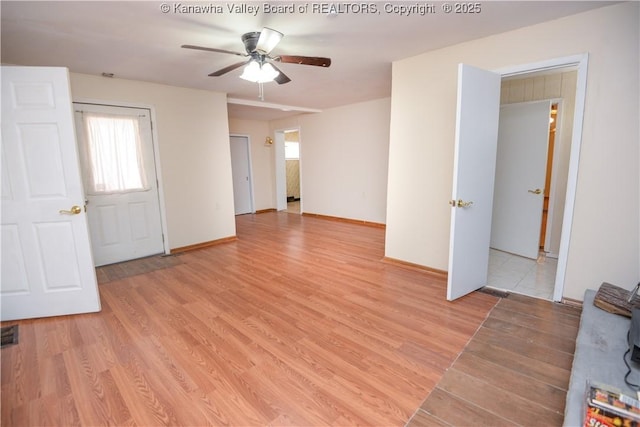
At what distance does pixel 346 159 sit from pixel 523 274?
402 centimetres

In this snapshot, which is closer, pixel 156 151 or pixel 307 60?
pixel 307 60

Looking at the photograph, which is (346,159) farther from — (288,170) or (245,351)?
(245,351)

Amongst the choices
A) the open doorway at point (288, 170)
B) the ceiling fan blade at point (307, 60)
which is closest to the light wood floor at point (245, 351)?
the ceiling fan blade at point (307, 60)

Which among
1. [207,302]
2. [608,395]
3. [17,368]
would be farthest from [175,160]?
[608,395]

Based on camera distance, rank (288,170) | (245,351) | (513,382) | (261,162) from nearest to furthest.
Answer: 1. (513,382)
2. (245,351)
3. (261,162)
4. (288,170)

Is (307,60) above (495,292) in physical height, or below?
above

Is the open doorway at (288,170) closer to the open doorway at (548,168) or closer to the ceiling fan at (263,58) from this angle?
the ceiling fan at (263,58)

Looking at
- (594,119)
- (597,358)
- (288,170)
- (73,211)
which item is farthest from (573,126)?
(288,170)

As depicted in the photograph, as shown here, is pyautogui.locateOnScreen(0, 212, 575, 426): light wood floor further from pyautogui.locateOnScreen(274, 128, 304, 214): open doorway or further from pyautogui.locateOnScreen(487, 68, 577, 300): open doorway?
pyautogui.locateOnScreen(274, 128, 304, 214): open doorway

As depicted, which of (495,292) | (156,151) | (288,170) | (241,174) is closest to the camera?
(495,292)

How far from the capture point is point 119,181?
162 inches

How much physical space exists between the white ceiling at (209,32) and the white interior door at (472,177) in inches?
18.9

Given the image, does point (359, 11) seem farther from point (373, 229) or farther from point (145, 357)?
point (373, 229)

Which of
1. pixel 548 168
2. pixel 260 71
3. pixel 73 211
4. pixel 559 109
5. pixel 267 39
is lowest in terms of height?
pixel 73 211
